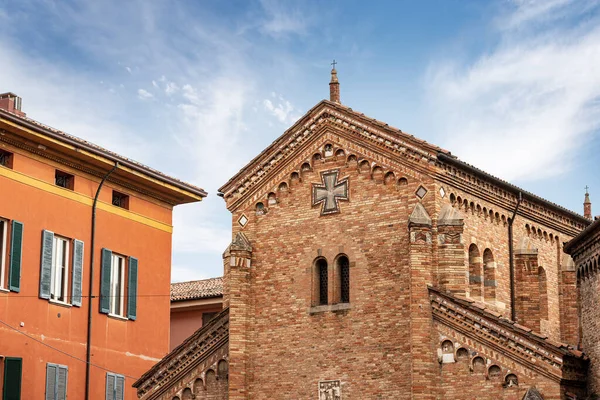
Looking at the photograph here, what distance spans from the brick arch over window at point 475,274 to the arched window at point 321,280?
3.82 meters

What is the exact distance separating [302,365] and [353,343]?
163 centimetres

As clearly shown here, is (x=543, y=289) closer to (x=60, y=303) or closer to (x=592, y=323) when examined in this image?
(x=592, y=323)

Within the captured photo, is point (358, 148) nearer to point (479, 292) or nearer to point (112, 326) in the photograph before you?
point (479, 292)

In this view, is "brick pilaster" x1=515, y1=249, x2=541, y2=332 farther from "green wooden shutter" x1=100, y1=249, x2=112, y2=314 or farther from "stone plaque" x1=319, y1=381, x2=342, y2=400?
"green wooden shutter" x1=100, y1=249, x2=112, y2=314

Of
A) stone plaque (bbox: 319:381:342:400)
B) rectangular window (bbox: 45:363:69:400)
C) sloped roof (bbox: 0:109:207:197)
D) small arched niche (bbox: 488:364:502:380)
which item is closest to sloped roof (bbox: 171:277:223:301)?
sloped roof (bbox: 0:109:207:197)

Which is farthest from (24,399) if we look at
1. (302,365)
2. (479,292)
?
(479,292)

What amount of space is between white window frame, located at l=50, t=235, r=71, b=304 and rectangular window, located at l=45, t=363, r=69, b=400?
76.6 inches

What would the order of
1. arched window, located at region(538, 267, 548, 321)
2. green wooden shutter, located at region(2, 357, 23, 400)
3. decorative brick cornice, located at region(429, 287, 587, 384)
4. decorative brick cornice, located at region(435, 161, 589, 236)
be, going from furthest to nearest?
1. arched window, located at region(538, 267, 548, 321)
2. green wooden shutter, located at region(2, 357, 23, 400)
3. decorative brick cornice, located at region(435, 161, 589, 236)
4. decorative brick cornice, located at region(429, 287, 587, 384)

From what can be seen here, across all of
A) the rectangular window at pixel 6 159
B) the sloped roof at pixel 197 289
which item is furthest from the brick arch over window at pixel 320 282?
the sloped roof at pixel 197 289

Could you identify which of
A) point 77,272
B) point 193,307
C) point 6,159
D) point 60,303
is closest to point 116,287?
point 77,272

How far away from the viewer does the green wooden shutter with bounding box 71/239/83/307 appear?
30.5 meters

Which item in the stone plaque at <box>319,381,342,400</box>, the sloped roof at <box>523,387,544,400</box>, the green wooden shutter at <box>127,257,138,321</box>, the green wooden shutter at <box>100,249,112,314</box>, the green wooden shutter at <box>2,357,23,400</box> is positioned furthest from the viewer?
the green wooden shutter at <box>127,257,138,321</box>

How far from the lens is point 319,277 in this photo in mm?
27547

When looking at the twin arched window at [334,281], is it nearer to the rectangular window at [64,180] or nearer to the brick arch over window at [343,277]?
the brick arch over window at [343,277]
